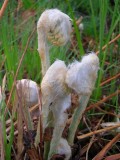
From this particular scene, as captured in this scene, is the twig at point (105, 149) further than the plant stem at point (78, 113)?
Yes

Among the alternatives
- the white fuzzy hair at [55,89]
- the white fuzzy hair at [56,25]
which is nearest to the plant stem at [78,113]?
the white fuzzy hair at [55,89]

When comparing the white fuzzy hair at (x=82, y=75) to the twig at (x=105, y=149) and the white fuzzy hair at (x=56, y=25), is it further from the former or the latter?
the twig at (x=105, y=149)

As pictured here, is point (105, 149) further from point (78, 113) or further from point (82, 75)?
point (82, 75)

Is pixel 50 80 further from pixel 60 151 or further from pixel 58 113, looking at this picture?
pixel 60 151

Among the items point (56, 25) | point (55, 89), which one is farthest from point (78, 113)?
point (56, 25)

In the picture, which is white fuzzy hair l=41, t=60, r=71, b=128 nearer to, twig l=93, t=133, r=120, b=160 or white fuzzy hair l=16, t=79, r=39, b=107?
white fuzzy hair l=16, t=79, r=39, b=107

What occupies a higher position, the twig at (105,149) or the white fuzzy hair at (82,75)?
the white fuzzy hair at (82,75)

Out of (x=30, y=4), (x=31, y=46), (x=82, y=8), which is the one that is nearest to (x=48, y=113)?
(x=31, y=46)
